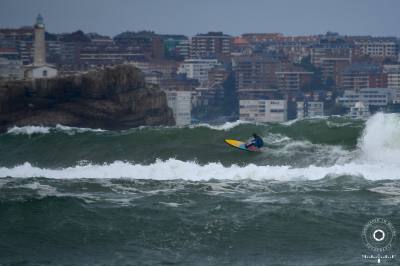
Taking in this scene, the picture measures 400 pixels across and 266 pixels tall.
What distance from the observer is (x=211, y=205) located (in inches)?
1113

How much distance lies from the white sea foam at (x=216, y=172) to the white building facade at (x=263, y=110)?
71.5 meters

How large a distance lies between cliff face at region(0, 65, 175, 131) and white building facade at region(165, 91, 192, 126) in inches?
923

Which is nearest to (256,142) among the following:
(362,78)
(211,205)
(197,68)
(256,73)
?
(211,205)

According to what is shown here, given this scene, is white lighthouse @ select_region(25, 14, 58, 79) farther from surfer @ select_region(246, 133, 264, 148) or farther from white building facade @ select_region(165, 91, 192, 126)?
surfer @ select_region(246, 133, 264, 148)

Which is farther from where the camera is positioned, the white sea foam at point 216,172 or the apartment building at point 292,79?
the apartment building at point 292,79

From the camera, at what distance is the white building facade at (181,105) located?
10207cm

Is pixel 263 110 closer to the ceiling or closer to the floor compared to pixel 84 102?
closer to the floor

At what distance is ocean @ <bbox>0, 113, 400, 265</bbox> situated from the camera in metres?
24.3

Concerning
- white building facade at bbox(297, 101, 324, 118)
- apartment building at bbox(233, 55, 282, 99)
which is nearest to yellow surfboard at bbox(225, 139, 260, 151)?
white building facade at bbox(297, 101, 324, 118)

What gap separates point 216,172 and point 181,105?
2764 inches

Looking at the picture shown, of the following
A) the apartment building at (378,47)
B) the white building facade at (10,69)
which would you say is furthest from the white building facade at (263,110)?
the apartment building at (378,47)

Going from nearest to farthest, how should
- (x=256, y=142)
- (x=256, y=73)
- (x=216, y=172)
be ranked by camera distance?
(x=216, y=172) → (x=256, y=142) → (x=256, y=73)

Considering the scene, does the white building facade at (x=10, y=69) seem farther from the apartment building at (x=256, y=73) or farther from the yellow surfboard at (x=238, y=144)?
the yellow surfboard at (x=238, y=144)

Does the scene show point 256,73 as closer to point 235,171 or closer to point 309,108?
point 309,108
